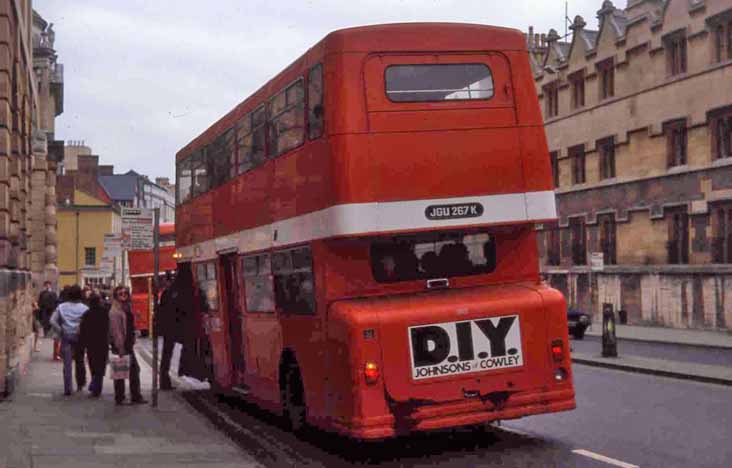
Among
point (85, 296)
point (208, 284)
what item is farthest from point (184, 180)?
point (85, 296)

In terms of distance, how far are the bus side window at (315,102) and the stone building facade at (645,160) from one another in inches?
1083

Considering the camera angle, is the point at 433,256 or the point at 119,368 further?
the point at 119,368

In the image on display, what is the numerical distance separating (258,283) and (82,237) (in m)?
82.0

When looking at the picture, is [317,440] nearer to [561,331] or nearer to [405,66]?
[561,331]

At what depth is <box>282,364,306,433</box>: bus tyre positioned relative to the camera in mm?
13266

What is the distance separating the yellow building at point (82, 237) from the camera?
92.2 metres

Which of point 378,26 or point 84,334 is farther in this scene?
point 84,334

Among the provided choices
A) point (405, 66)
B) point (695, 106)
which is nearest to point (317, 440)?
point (405, 66)

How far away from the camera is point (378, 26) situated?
459 inches

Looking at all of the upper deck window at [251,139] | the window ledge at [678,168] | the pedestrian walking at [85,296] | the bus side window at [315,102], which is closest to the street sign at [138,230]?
the pedestrian walking at [85,296]

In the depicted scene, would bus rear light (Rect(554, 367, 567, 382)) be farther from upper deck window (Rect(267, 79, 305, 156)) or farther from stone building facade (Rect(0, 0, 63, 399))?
stone building facade (Rect(0, 0, 63, 399))

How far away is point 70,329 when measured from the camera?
19.2 metres

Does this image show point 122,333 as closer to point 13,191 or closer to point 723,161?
point 13,191

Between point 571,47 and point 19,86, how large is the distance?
108ft
